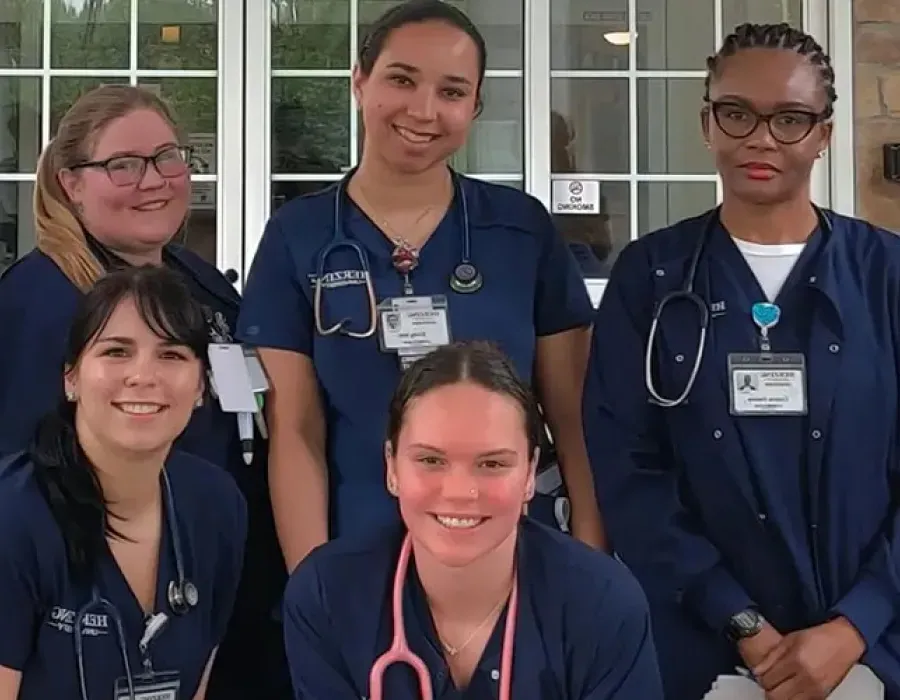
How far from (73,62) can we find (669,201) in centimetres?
196

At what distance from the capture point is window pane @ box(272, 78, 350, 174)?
3.90 metres

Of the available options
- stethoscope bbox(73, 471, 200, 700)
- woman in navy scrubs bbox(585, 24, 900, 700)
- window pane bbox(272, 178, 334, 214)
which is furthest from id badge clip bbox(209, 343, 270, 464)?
window pane bbox(272, 178, 334, 214)

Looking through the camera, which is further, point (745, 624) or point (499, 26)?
point (499, 26)

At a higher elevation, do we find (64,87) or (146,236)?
(64,87)

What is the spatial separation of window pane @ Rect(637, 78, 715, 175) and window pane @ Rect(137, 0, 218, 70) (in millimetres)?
1382

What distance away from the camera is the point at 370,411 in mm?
1812

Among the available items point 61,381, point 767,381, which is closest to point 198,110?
point 61,381

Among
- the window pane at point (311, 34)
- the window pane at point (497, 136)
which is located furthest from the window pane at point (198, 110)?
the window pane at point (497, 136)

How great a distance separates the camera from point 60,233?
1976 mm

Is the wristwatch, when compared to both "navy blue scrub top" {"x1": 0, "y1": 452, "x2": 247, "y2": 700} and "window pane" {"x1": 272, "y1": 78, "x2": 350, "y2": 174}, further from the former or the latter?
"window pane" {"x1": 272, "y1": 78, "x2": 350, "y2": 174}

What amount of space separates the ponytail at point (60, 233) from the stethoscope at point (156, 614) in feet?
1.14

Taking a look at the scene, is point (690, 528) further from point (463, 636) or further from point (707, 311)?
point (463, 636)

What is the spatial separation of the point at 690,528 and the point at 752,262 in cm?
40

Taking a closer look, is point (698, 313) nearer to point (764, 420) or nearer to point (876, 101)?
point (764, 420)
